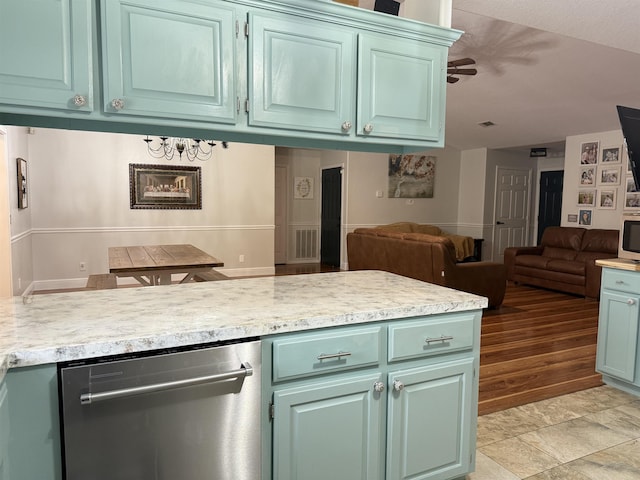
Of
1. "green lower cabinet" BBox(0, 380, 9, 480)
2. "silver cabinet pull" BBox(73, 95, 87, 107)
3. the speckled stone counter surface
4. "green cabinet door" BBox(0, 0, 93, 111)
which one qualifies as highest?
"green cabinet door" BBox(0, 0, 93, 111)

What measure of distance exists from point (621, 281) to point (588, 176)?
492cm

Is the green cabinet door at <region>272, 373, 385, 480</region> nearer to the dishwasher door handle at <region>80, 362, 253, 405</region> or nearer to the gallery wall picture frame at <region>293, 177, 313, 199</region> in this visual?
the dishwasher door handle at <region>80, 362, 253, 405</region>

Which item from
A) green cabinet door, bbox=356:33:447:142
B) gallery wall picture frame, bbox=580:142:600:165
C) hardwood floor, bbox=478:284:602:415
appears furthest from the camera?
gallery wall picture frame, bbox=580:142:600:165

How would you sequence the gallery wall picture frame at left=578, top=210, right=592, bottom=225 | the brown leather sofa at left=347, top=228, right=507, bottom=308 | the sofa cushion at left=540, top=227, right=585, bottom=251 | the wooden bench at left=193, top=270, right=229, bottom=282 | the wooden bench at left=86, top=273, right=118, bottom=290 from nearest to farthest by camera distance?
the wooden bench at left=86, top=273, right=118, bottom=290, the wooden bench at left=193, top=270, right=229, bottom=282, the brown leather sofa at left=347, top=228, right=507, bottom=308, the sofa cushion at left=540, top=227, right=585, bottom=251, the gallery wall picture frame at left=578, top=210, right=592, bottom=225

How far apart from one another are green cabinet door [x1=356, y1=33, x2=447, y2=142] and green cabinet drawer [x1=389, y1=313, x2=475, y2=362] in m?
0.85

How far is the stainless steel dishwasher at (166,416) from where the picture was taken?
47.9 inches

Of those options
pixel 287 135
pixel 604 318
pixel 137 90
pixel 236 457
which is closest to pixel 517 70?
pixel 604 318

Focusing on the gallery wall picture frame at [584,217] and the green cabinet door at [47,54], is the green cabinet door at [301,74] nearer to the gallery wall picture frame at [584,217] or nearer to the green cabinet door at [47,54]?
the green cabinet door at [47,54]

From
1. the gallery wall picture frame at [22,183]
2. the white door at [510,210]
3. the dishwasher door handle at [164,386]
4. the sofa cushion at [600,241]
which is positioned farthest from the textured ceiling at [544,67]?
the gallery wall picture frame at [22,183]

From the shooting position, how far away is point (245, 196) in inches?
287

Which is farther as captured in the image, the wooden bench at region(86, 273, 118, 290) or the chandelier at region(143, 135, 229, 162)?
the chandelier at region(143, 135, 229, 162)

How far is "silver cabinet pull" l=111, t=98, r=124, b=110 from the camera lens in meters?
1.48

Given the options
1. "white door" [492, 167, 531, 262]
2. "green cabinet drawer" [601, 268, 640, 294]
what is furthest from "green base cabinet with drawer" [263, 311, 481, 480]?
"white door" [492, 167, 531, 262]

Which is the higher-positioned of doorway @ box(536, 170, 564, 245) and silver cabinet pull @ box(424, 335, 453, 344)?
doorway @ box(536, 170, 564, 245)
